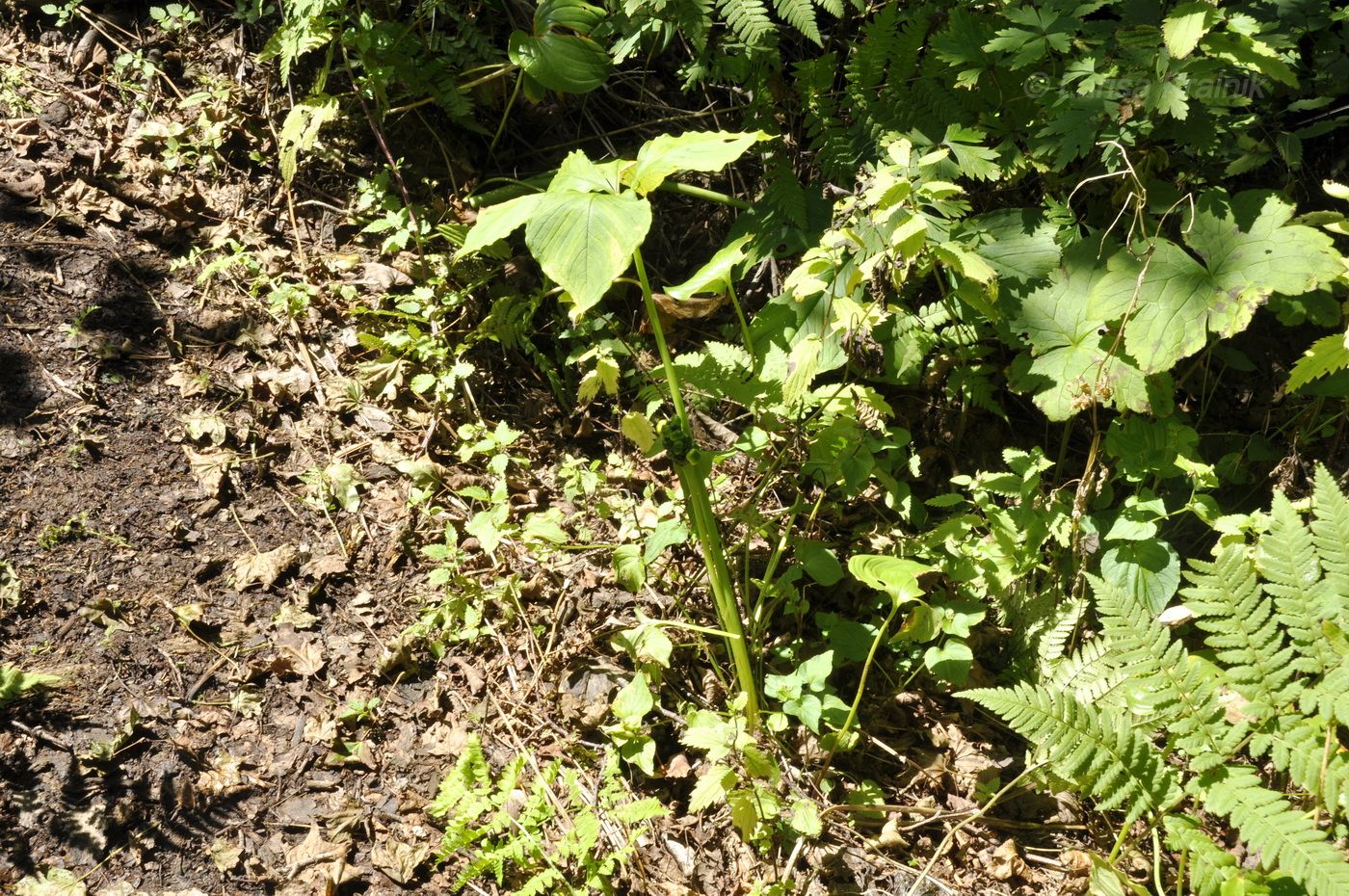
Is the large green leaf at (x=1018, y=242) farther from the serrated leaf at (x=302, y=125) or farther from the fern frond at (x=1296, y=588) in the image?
the serrated leaf at (x=302, y=125)

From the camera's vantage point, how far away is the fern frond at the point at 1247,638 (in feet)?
6.19

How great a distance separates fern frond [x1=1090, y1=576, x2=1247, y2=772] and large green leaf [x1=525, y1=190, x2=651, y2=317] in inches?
47.4

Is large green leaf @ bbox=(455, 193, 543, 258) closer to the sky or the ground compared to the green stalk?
closer to the sky

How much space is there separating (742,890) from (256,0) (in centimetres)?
355

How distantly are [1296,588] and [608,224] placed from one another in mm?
1628

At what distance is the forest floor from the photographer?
2.25 metres

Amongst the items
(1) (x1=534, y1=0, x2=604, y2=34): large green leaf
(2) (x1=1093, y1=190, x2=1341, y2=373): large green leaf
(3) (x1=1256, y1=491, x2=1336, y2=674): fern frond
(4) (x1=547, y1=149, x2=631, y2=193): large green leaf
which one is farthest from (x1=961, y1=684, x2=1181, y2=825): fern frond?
(1) (x1=534, y1=0, x2=604, y2=34): large green leaf

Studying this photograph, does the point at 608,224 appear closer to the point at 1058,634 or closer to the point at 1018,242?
the point at 1018,242

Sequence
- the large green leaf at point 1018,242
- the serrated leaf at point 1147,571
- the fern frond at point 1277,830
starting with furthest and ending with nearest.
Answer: the large green leaf at point 1018,242
the serrated leaf at point 1147,571
the fern frond at point 1277,830

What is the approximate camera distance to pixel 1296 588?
1.92 metres

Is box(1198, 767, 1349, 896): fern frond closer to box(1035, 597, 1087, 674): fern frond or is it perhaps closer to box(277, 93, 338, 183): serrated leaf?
box(1035, 597, 1087, 674): fern frond

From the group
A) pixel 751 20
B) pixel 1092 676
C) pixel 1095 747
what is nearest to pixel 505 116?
pixel 751 20

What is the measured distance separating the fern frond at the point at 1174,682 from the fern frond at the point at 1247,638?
6 cm

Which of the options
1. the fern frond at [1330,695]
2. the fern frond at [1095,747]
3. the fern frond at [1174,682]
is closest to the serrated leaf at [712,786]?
the fern frond at [1095,747]
